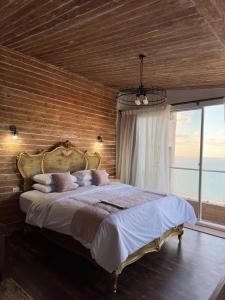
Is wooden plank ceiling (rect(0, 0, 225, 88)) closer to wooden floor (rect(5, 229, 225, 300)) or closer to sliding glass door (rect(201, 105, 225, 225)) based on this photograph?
sliding glass door (rect(201, 105, 225, 225))

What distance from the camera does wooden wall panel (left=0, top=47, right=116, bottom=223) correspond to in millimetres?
3799

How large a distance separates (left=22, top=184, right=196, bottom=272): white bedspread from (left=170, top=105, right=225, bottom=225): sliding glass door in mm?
1491

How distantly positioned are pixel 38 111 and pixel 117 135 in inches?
96.4

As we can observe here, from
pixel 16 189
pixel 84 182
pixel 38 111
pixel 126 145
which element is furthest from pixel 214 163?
pixel 16 189

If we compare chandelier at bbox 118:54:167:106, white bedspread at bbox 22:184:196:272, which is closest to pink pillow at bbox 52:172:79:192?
white bedspread at bbox 22:184:196:272

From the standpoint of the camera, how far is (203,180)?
495 centimetres

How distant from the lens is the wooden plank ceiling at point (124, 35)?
2.32 meters

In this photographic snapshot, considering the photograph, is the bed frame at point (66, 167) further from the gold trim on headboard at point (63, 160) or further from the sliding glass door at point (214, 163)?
the sliding glass door at point (214, 163)

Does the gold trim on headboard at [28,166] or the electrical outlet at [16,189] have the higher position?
the gold trim on headboard at [28,166]

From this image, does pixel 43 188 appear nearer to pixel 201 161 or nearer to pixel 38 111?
pixel 38 111

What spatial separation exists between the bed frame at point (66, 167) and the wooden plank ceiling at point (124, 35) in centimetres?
173

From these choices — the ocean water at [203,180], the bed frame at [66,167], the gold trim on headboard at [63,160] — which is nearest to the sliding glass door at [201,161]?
the ocean water at [203,180]

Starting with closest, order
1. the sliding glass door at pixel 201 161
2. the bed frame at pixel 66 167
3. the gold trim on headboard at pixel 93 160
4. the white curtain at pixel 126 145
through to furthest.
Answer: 1. the bed frame at pixel 66 167
2. the sliding glass door at pixel 201 161
3. the gold trim on headboard at pixel 93 160
4. the white curtain at pixel 126 145

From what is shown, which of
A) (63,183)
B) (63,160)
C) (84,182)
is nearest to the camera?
(63,183)
